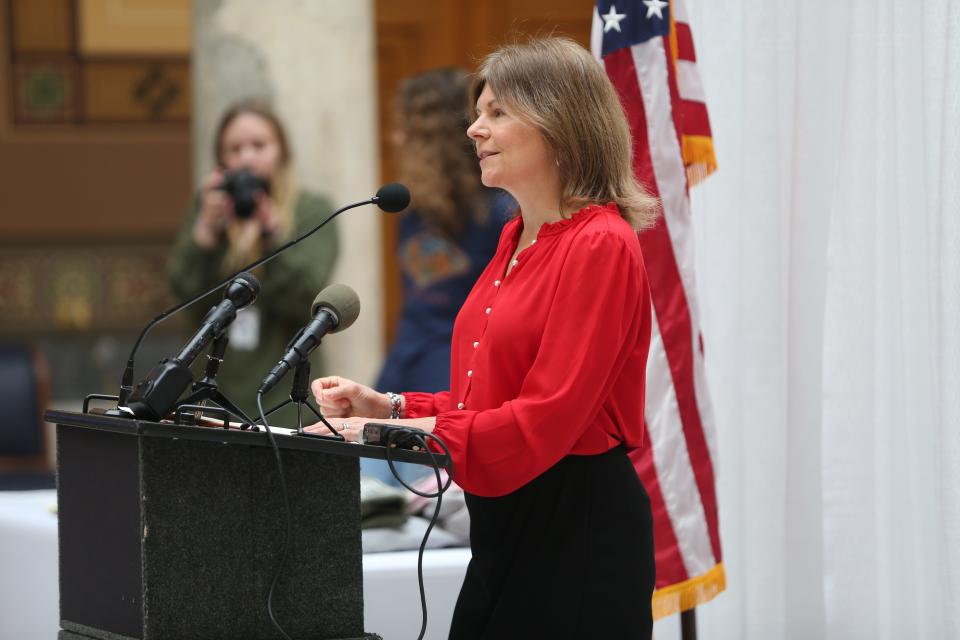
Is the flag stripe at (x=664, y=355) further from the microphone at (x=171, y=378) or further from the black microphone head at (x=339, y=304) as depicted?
the microphone at (x=171, y=378)

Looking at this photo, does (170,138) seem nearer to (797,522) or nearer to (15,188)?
(15,188)

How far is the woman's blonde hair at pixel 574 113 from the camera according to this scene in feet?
6.70

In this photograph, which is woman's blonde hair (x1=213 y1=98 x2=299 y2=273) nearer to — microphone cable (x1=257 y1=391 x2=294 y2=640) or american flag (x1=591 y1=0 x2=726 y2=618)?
american flag (x1=591 y1=0 x2=726 y2=618)

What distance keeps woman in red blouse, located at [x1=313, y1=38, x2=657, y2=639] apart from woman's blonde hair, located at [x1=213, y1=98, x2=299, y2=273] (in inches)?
100

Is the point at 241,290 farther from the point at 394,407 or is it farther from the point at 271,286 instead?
the point at 271,286

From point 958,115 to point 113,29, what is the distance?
5.78 m

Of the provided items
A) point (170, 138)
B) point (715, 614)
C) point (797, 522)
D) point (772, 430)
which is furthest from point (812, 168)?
point (170, 138)

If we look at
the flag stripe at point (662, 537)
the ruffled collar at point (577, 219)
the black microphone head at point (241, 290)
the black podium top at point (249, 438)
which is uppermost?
the ruffled collar at point (577, 219)

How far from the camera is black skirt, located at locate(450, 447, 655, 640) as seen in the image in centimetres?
202

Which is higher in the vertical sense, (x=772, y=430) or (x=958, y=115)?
(x=958, y=115)

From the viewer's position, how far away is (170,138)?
7852mm

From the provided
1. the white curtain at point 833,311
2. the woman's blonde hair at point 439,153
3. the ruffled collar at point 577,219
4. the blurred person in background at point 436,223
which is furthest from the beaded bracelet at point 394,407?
the woman's blonde hair at point 439,153

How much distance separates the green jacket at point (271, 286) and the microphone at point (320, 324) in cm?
252

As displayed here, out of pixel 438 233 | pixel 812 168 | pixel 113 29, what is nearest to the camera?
pixel 812 168
